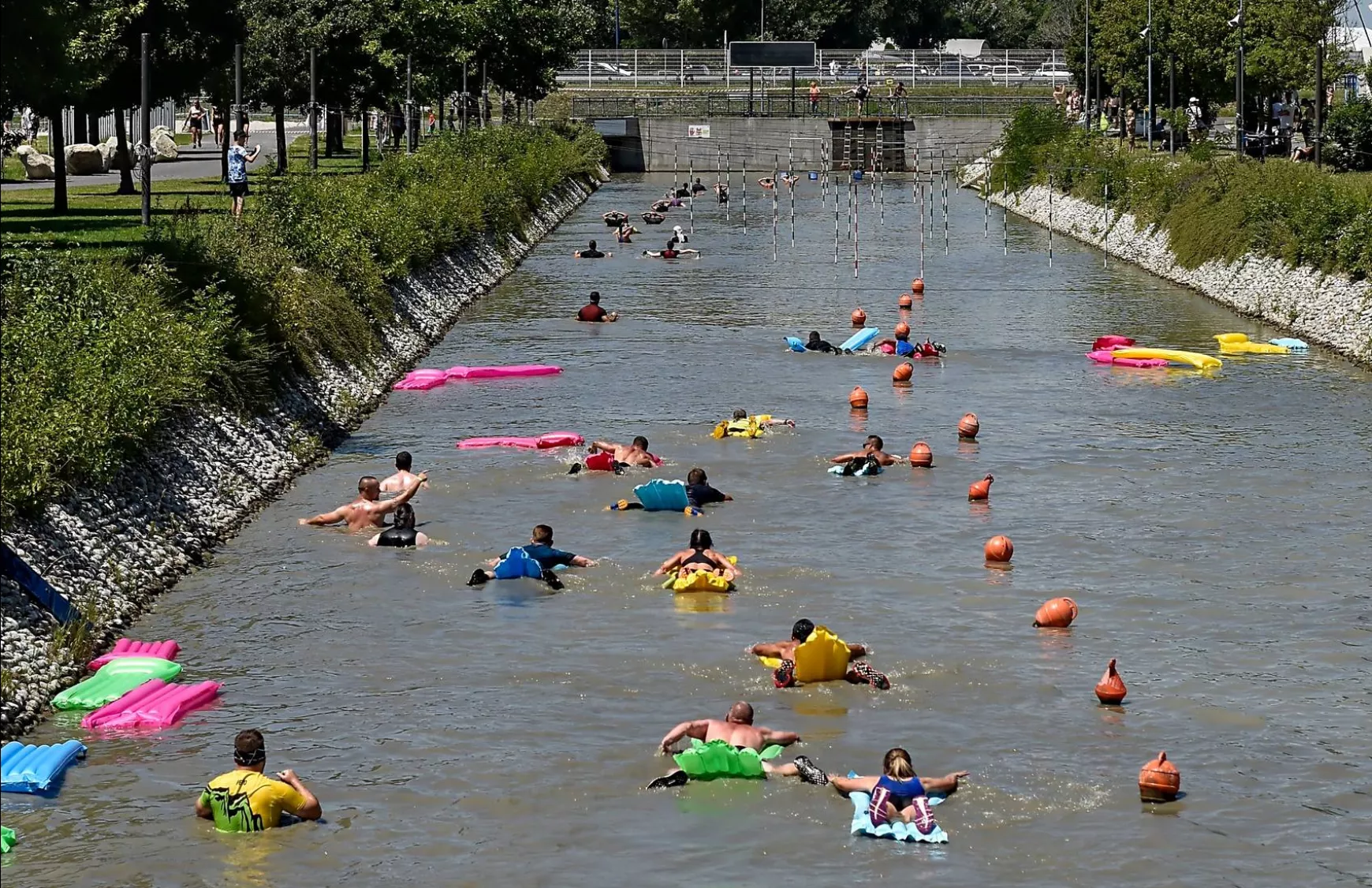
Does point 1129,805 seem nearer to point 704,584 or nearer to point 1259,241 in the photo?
point 704,584

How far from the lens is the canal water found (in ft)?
58.3

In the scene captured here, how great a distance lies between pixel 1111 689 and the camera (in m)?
21.6

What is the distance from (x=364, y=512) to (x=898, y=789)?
43.2 ft

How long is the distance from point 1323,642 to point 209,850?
1348cm

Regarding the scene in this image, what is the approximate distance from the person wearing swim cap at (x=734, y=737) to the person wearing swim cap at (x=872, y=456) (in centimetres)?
1336

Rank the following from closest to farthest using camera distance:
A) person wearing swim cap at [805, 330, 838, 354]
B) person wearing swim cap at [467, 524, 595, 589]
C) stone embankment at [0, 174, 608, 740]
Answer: stone embankment at [0, 174, 608, 740]
person wearing swim cap at [467, 524, 595, 589]
person wearing swim cap at [805, 330, 838, 354]

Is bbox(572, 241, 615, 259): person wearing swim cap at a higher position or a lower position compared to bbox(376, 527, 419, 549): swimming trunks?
higher

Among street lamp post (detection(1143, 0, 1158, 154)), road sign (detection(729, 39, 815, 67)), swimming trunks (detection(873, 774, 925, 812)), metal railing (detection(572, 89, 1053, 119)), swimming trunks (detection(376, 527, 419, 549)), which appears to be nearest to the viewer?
swimming trunks (detection(873, 774, 925, 812))

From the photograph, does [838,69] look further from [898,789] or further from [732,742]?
[898,789]

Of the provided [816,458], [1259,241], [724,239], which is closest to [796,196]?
[724,239]

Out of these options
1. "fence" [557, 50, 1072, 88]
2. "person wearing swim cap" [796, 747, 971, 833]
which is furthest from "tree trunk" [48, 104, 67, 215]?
"fence" [557, 50, 1072, 88]

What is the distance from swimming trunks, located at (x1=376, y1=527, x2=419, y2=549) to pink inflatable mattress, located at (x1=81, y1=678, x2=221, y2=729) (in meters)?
6.97

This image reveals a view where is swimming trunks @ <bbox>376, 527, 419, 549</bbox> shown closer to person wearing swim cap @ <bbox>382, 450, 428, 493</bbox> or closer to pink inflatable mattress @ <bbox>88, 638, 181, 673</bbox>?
person wearing swim cap @ <bbox>382, 450, 428, 493</bbox>

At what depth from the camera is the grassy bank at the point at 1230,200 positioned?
4944 cm
